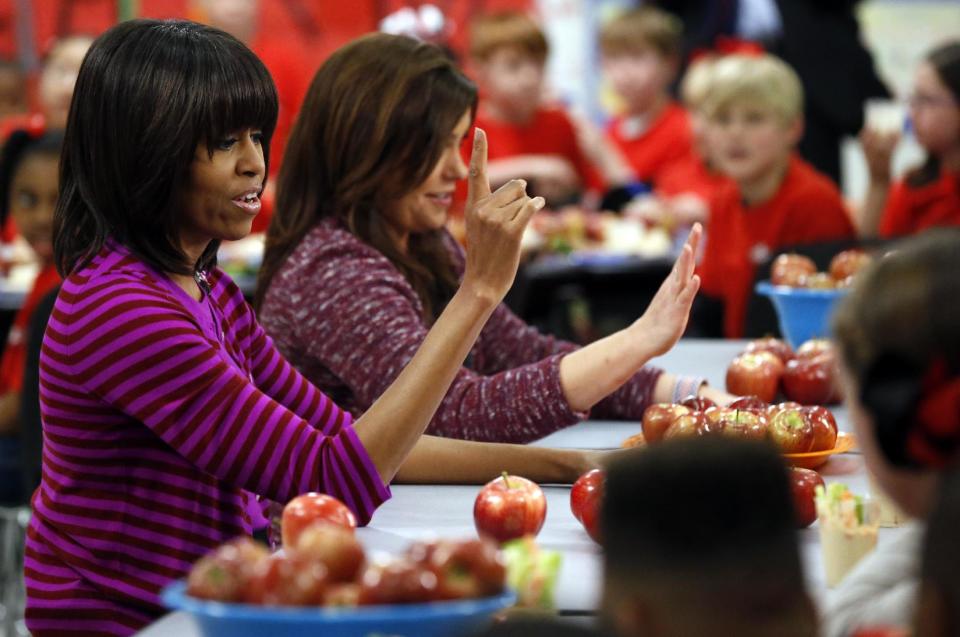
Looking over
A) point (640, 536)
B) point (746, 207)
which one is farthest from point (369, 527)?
point (746, 207)

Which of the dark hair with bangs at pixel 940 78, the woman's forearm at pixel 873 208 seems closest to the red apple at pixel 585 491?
the dark hair with bangs at pixel 940 78

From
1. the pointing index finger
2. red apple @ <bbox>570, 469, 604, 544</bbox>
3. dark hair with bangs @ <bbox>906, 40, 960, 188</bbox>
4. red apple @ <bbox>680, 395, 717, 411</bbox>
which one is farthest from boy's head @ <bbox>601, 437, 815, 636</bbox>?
dark hair with bangs @ <bbox>906, 40, 960, 188</bbox>

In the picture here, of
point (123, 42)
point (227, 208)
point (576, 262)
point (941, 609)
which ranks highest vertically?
point (123, 42)

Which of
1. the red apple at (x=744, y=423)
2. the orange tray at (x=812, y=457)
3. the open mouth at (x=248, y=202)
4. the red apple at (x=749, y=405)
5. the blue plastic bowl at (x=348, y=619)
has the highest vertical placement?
the open mouth at (x=248, y=202)

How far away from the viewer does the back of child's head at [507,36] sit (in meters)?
6.88

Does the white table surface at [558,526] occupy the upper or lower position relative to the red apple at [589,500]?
lower

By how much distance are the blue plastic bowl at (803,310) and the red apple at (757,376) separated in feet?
1.18

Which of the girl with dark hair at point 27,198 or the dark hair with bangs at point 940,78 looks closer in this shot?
the girl with dark hair at point 27,198

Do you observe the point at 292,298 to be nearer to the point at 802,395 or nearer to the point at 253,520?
the point at 253,520

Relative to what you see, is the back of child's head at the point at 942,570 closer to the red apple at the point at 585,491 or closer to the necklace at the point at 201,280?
the red apple at the point at 585,491

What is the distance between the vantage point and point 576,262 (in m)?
5.53

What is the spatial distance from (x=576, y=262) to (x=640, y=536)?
4.48 m

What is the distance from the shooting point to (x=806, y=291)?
3.03 m

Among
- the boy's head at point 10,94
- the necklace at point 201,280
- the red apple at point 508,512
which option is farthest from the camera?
the boy's head at point 10,94
